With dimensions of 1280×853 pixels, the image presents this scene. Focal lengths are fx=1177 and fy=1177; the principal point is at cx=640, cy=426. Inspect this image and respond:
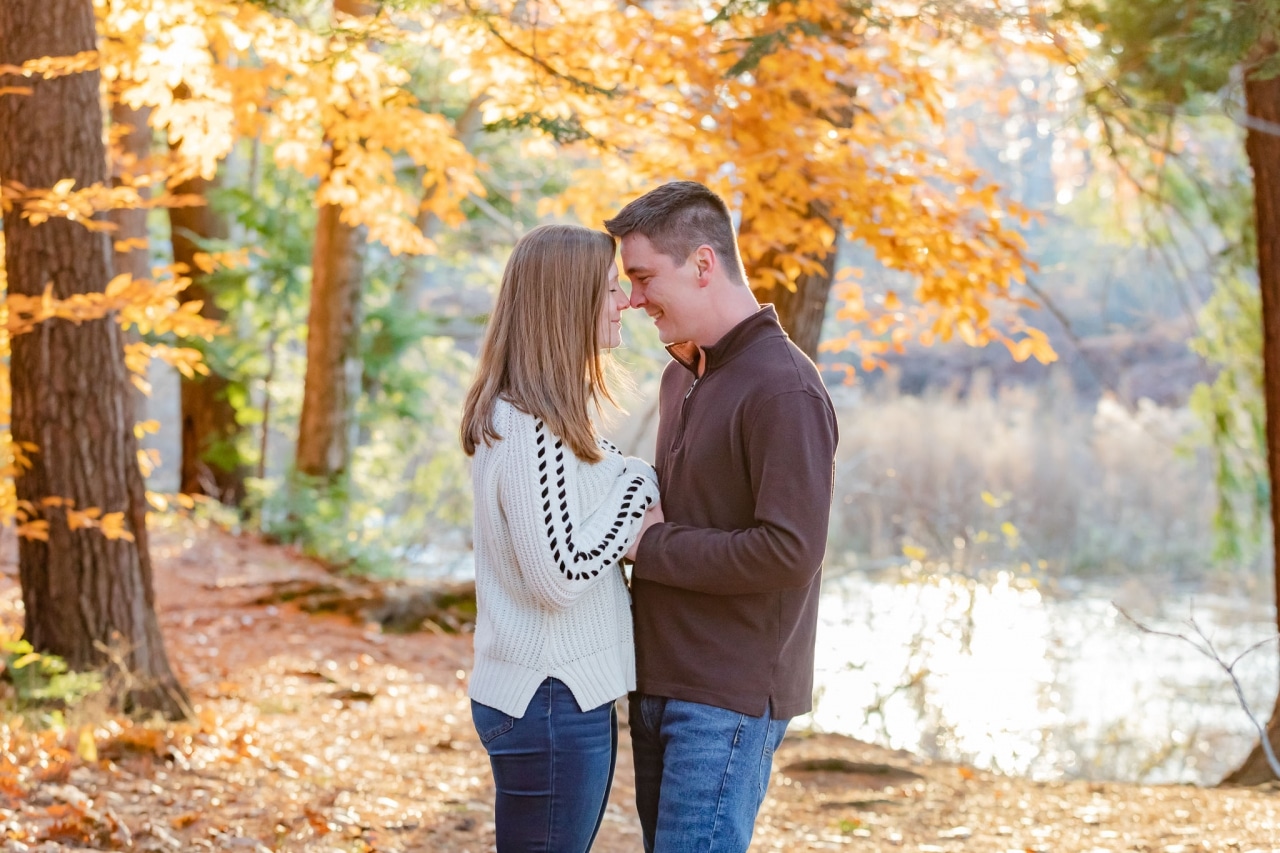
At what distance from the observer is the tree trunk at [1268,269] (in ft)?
17.5

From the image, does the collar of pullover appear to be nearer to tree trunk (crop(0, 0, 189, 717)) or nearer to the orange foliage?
the orange foliage

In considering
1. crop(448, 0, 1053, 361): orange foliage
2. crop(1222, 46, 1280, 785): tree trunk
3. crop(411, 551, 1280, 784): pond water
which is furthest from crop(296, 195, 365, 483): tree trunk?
crop(1222, 46, 1280, 785): tree trunk

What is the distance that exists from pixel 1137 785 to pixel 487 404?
422 cm

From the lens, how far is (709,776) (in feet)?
7.52

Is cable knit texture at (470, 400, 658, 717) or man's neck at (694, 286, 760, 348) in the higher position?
man's neck at (694, 286, 760, 348)

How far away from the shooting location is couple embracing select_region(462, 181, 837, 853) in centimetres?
Result: 223

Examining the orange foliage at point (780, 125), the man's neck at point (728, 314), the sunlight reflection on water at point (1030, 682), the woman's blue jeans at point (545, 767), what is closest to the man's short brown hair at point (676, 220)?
the man's neck at point (728, 314)

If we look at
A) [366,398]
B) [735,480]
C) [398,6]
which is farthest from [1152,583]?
[735,480]

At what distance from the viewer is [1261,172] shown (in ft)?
18.1

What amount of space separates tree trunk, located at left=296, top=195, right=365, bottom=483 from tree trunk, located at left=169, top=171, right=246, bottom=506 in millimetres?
1151

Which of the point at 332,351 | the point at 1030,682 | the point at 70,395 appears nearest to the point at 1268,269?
the point at 1030,682

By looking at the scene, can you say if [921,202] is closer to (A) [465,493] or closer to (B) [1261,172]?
(B) [1261,172]

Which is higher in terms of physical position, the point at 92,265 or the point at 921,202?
the point at 921,202

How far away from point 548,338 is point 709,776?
909mm
